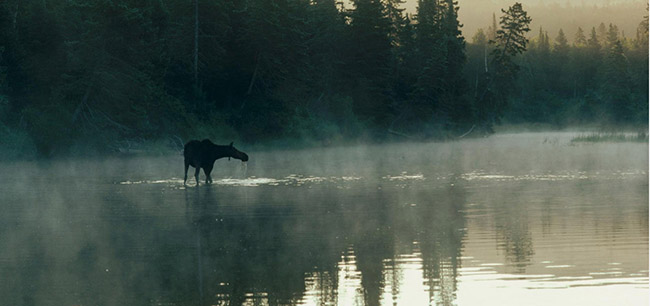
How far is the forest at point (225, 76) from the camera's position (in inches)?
2290

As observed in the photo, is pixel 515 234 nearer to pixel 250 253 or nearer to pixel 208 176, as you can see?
pixel 250 253

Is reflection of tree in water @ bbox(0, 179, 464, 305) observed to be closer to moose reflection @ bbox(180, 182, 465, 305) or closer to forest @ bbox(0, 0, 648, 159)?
moose reflection @ bbox(180, 182, 465, 305)

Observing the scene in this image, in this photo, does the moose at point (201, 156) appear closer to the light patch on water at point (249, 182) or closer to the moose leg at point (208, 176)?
the moose leg at point (208, 176)

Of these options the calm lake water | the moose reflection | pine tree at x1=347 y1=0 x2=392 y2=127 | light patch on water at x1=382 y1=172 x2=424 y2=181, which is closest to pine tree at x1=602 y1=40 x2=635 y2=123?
pine tree at x1=347 y1=0 x2=392 y2=127

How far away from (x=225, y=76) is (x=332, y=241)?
54686mm

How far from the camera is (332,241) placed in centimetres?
1712

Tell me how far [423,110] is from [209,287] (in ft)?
259

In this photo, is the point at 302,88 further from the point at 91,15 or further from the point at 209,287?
the point at 209,287

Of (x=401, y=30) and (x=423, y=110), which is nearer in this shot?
(x=423, y=110)

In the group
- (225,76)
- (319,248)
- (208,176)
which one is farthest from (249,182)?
(225,76)

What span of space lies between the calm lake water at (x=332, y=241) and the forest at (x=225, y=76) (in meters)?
25.5

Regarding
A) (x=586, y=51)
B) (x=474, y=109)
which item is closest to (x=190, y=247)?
(x=474, y=109)

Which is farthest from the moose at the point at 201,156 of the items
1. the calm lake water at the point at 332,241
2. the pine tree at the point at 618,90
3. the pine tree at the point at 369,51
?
the pine tree at the point at 618,90

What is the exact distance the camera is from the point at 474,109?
98.1m
